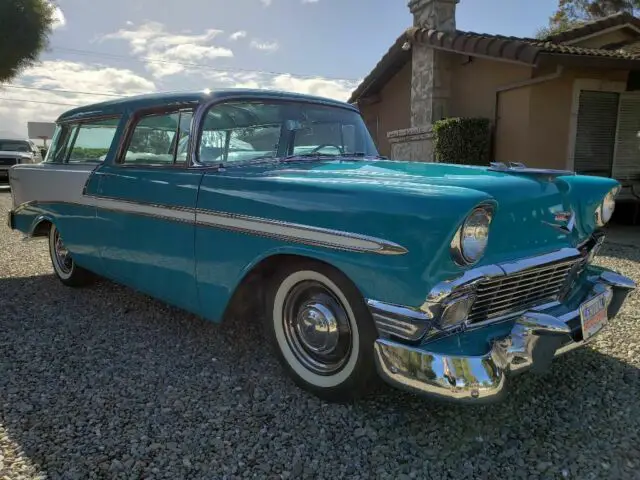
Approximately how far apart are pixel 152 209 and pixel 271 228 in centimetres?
99

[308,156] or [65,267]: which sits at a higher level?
[308,156]

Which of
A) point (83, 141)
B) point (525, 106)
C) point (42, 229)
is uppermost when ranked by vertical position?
point (525, 106)

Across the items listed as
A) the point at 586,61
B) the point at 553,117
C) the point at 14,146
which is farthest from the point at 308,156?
the point at 14,146

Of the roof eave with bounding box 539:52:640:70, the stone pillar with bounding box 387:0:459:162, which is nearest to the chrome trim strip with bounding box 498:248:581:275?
the roof eave with bounding box 539:52:640:70

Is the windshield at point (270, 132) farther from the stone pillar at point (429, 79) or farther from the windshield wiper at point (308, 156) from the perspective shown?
the stone pillar at point (429, 79)

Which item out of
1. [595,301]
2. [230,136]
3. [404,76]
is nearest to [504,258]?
[595,301]

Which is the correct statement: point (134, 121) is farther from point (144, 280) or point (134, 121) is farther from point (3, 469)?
point (3, 469)

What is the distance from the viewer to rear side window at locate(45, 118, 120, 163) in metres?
3.59

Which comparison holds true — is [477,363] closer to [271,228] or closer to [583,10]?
[271,228]

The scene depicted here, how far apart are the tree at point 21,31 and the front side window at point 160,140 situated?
49.4 ft

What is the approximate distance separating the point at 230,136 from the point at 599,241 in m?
2.14

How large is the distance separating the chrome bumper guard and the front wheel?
0.20 m

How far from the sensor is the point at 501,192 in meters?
2.10

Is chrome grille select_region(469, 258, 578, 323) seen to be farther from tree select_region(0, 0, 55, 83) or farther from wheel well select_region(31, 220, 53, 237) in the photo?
tree select_region(0, 0, 55, 83)
